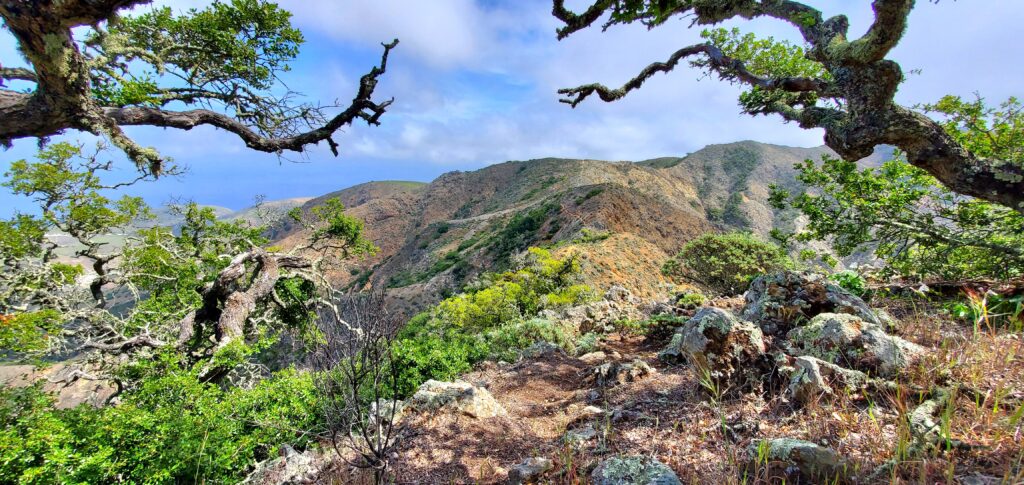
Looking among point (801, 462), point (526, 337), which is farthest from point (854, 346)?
point (526, 337)

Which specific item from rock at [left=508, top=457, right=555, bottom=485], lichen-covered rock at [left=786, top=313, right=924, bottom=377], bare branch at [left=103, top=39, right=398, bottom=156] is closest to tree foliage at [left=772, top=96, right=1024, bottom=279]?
lichen-covered rock at [left=786, top=313, right=924, bottom=377]

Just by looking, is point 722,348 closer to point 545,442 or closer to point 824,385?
point 824,385

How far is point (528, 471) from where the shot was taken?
295cm

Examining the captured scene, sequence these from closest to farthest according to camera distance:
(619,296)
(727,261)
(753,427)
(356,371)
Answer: (753,427), (356,371), (727,261), (619,296)

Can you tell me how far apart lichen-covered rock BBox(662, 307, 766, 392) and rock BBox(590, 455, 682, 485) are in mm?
1341

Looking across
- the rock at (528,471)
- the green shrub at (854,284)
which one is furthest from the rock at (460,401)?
the green shrub at (854,284)

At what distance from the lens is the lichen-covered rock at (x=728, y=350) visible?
3.59m

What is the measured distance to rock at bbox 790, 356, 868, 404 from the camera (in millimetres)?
2879

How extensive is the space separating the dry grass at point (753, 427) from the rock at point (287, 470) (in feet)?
3.09

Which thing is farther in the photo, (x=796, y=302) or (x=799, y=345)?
(x=796, y=302)

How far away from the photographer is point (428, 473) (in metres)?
3.62

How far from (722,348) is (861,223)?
4.47 meters

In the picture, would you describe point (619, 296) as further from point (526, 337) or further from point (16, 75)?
point (16, 75)

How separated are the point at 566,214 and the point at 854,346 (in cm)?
2918
